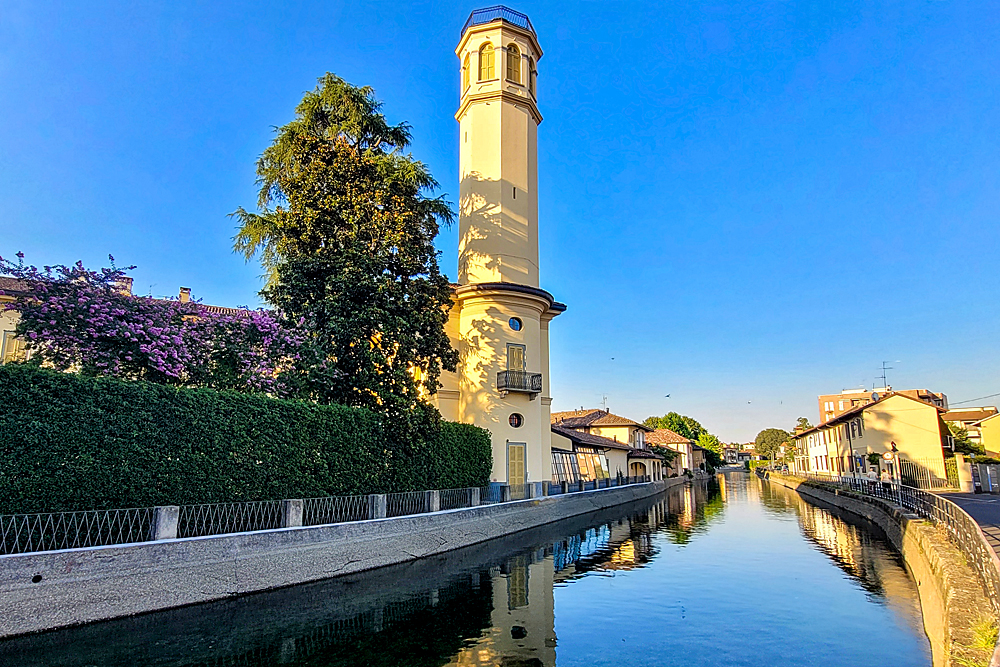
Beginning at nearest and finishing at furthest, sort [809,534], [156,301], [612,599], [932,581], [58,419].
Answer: [58,419] → [932,581] → [612,599] → [156,301] → [809,534]

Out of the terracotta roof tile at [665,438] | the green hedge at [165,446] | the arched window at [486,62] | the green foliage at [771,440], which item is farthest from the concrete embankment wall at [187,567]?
the green foliage at [771,440]

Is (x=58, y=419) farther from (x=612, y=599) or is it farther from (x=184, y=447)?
(x=612, y=599)

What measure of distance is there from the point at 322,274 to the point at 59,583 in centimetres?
1192

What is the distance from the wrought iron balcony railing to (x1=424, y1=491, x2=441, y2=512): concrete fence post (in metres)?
7.88

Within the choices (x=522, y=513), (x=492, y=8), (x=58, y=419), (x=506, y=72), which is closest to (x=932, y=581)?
(x=522, y=513)

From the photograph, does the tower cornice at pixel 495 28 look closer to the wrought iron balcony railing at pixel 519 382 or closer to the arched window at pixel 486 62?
the arched window at pixel 486 62

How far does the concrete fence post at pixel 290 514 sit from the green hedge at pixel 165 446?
0.58 meters

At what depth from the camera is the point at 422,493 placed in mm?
19766

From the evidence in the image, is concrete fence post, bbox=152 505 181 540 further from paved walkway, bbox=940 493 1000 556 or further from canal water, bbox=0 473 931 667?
paved walkway, bbox=940 493 1000 556

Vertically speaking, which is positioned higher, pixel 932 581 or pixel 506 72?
pixel 506 72

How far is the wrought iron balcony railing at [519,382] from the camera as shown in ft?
88.5

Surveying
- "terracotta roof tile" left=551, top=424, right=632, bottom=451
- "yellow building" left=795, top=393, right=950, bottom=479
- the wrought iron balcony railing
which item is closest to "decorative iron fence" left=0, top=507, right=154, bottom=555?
the wrought iron balcony railing

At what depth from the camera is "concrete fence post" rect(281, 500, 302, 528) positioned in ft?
47.0

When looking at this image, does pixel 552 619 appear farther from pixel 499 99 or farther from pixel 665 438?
pixel 665 438
